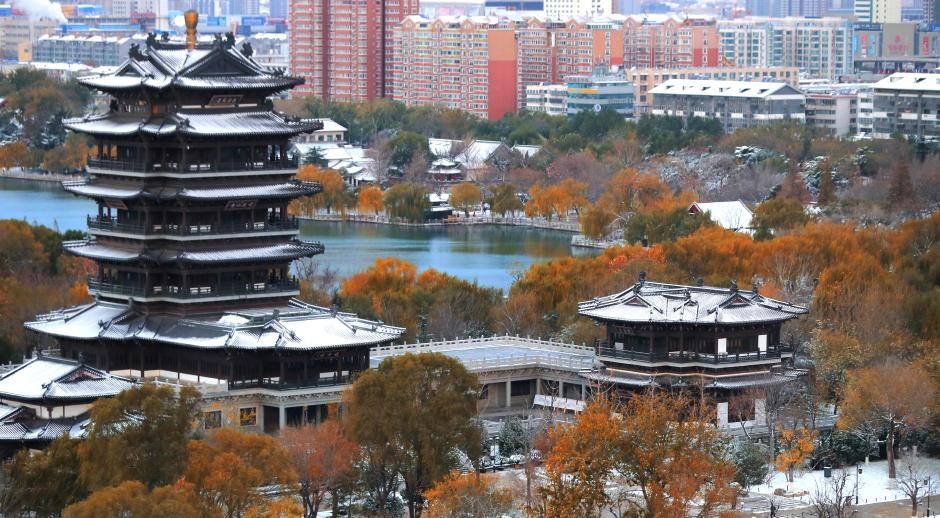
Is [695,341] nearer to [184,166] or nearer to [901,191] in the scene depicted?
[184,166]

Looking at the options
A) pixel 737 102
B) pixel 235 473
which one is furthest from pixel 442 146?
pixel 235 473

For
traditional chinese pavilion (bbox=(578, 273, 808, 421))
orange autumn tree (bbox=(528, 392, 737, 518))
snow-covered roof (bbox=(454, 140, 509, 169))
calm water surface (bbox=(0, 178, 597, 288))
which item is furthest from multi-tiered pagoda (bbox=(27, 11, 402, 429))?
snow-covered roof (bbox=(454, 140, 509, 169))

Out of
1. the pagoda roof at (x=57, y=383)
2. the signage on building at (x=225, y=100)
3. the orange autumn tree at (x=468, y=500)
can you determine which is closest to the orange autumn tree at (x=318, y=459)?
the orange autumn tree at (x=468, y=500)

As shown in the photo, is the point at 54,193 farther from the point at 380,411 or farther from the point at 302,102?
the point at 380,411

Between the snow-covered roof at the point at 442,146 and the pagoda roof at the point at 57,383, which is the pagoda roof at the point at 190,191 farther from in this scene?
the snow-covered roof at the point at 442,146

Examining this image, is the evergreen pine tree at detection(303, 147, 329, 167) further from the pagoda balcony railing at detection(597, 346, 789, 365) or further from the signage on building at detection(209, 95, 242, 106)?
the pagoda balcony railing at detection(597, 346, 789, 365)

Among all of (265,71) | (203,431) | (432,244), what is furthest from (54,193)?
(203,431)

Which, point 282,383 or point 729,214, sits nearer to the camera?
point 282,383
